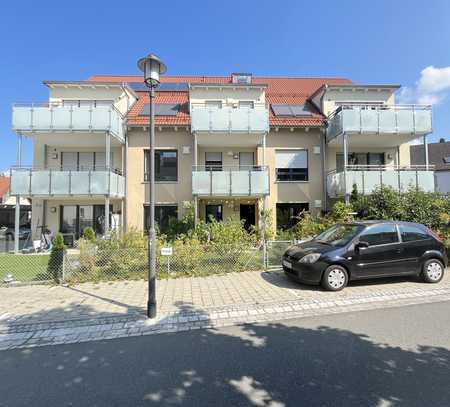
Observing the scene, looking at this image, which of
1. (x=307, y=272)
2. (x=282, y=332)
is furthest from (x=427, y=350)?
(x=307, y=272)

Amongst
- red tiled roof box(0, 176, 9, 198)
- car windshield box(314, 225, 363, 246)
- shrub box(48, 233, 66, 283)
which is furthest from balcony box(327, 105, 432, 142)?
red tiled roof box(0, 176, 9, 198)

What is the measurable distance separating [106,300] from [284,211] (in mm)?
11341

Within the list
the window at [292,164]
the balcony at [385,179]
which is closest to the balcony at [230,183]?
the window at [292,164]

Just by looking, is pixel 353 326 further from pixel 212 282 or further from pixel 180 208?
pixel 180 208

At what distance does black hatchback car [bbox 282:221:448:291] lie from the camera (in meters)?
6.28

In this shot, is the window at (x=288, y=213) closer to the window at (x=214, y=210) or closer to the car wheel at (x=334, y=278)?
the window at (x=214, y=210)

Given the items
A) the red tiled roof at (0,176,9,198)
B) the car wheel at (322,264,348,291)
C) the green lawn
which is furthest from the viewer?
the red tiled roof at (0,176,9,198)

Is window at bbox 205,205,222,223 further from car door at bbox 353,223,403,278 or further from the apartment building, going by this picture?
car door at bbox 353,223,403,278

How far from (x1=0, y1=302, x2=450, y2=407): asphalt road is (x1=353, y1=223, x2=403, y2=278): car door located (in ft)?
6.56

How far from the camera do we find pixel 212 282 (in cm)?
724

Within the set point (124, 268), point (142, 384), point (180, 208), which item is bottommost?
point (142, 384)

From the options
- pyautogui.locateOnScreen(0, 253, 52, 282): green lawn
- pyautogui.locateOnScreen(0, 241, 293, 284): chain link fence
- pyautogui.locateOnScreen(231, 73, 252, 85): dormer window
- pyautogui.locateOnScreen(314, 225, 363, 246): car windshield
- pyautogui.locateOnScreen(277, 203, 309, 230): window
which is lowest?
pyautogui.locateOnScreen(0, 253, 52, 282): green lawn

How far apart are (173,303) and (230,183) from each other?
8336mm

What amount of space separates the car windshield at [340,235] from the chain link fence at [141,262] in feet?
5.13
